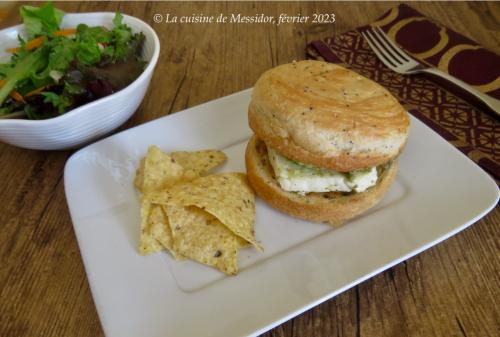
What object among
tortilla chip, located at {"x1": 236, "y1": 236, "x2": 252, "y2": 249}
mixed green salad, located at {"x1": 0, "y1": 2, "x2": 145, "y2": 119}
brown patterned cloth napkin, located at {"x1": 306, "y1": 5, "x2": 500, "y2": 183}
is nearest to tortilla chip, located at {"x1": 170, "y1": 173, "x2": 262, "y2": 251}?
tortilla chip, located at {"x1": 236, "y1": 236, "x2": 252, "y2": 249}

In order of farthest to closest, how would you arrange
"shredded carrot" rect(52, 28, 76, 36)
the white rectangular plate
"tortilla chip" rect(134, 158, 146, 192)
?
"shredded carrot" rect(52, 28, 76, 36), "tortilla chip" rect(134, 158, 146, 192), the white rectangular plate

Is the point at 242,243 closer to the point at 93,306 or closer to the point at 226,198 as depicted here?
the point at 226,198

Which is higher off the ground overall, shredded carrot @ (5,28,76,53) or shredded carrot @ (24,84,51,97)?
shredded carrot @ (5,28,76,53)

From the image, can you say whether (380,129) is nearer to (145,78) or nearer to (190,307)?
(190,307)

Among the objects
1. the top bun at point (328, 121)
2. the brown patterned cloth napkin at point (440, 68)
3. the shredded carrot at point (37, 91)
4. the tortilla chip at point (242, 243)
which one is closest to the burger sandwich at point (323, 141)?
the top bun at point (328, 121)

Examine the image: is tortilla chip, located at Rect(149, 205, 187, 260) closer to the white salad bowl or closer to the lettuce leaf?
the white salad bowl

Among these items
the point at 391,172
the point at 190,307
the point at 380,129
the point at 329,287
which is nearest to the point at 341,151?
the point at 380,129
